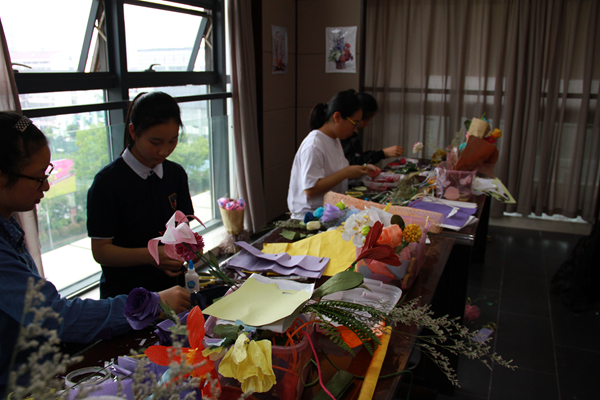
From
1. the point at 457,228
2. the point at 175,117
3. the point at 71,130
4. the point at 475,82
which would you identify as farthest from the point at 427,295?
the point at 475,82

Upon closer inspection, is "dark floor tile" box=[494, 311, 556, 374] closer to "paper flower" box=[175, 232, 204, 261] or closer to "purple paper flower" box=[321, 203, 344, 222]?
"purple paper flower" box=[321, 203, 344, 222]

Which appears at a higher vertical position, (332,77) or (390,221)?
(332,77)

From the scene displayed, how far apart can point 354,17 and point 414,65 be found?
0.85 m

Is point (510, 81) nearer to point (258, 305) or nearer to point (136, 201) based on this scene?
point (136, 201)

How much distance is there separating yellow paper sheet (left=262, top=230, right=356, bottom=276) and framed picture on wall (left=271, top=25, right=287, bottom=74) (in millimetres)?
3214

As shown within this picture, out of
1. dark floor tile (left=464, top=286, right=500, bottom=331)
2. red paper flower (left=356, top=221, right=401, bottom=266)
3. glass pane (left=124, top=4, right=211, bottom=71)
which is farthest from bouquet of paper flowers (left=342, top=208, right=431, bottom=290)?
glass pane (left=124, top=4, right=211, bottom=71)

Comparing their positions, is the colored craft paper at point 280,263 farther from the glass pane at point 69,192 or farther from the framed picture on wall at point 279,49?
the framed picture on wall at point 279,49

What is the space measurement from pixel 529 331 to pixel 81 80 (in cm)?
327

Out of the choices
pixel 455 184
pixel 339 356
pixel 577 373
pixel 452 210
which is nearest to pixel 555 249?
pixel 577 373

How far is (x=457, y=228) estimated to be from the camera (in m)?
2.19

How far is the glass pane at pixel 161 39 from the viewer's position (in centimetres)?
315

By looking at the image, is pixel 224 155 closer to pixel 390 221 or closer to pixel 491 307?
pixel 491 307

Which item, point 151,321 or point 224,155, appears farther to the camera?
point 224,155

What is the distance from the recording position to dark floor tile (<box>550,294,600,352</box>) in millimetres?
2793
